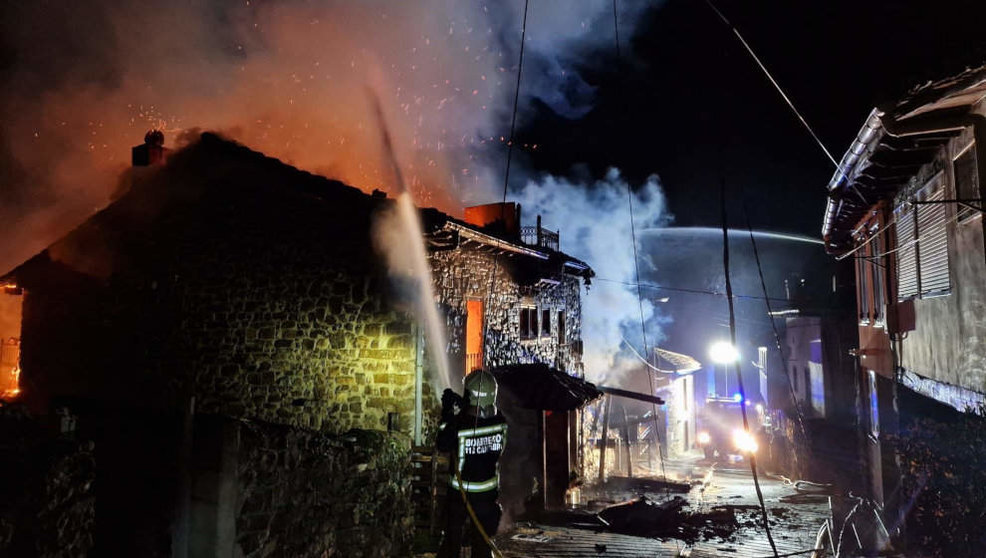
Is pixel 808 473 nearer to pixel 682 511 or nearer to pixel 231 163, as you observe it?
pixel 682 511

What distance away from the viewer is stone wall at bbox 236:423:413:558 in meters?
6.41

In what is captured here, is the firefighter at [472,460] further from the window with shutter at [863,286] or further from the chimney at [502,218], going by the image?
the window with shutter at [863,286]

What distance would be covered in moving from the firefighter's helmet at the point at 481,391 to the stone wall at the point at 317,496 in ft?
7.45

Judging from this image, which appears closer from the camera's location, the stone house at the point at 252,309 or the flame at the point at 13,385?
the stone house at the point at 252,309

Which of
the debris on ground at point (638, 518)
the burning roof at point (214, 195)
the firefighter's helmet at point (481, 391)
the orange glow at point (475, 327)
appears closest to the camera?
the firefighter's helmet at point (481, 391)

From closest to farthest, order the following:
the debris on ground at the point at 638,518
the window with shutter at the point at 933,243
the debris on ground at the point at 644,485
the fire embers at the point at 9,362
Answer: the window with shutter at the point at 933,243 < the debris on ground at the point at 638,518 < the fire embers at the point at 9,362 < the debris on ground at the point at 644,485

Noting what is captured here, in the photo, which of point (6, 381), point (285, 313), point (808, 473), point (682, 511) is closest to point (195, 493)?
point (285, 313)

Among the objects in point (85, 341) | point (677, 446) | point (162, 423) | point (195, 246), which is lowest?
point (677, 446)

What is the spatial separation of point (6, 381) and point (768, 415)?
118 ft

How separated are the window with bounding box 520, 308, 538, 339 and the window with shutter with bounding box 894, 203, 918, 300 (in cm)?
944

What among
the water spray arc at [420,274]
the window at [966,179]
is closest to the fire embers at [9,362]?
the water spray arc at [420,274]

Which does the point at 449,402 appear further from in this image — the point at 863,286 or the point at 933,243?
the point at 863,286

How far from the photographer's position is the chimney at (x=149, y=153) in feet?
42.5

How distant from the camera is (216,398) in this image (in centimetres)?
1209
